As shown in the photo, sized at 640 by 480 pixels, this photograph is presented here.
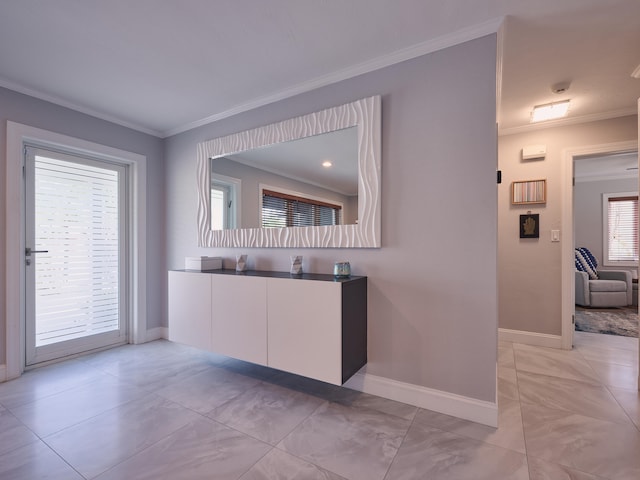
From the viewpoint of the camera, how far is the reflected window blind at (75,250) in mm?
2586

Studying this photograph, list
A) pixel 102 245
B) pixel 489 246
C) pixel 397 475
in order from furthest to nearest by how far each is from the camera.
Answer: pixel 102 245 < pixel 489 246 < pixel 397 475

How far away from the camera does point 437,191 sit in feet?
6.09

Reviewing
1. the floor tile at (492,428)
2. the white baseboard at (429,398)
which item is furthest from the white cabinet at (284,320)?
the floor tile at (492,428)

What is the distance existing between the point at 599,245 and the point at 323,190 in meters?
6.54

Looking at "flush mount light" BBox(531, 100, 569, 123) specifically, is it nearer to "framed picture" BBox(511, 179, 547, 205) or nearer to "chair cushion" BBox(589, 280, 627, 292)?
"framed picture" BBox(511, 179, 547, 205)

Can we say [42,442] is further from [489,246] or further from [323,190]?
[489,246]

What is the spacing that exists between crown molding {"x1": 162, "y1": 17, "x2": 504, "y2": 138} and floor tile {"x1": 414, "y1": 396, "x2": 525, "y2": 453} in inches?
87.8

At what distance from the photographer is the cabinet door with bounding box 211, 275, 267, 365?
6.93 feet

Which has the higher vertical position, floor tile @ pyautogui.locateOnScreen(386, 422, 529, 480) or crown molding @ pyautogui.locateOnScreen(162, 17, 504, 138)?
crown molding @ pyautogui.locateOnScreen(162, 17, 504, 138)

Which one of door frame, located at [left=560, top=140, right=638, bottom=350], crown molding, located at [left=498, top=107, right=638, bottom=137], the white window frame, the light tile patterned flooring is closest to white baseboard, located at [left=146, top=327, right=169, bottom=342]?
the light tile patterned flooring

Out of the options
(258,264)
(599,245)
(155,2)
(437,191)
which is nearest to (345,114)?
(437,191)

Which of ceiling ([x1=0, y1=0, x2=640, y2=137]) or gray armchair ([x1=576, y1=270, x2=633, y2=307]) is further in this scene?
gray armchair ([x1=576, y1=270, x2=633, y2=307])

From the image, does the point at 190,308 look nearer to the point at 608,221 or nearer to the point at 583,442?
the point at 583,442

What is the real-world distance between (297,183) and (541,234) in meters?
2.55
